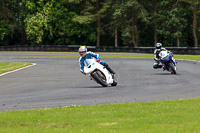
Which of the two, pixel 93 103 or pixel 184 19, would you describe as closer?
pixel 93 103

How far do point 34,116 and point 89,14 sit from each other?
52.0 meters

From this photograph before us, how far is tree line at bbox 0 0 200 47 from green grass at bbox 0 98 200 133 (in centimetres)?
4609

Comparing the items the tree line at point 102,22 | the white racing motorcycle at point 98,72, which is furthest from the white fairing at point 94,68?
the tree line at point 102,22

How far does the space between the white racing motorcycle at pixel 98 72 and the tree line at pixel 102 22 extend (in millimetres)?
40878

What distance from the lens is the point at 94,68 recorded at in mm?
15422

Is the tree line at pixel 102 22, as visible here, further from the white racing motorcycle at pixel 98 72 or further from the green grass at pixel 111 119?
the green grass at pixel 111 119

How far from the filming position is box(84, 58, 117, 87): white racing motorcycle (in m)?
15.4

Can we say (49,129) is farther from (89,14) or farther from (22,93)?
(89,14)

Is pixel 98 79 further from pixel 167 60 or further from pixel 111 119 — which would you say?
pixel 167 60

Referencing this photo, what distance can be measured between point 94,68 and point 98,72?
11.6 inches

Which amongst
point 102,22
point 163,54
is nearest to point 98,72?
point 163,54

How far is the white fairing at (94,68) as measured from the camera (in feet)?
50.6

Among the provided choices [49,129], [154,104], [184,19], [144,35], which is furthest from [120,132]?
[144,35]

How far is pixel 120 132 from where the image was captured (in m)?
7.19
